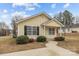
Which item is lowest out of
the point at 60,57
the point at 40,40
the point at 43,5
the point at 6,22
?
the point at 60,57

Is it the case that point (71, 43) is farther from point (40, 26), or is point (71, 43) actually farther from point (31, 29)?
point (31, 29)

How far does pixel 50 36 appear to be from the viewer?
877 centimetres

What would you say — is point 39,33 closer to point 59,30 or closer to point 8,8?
point 59,30

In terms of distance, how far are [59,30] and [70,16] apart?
0.59 meters

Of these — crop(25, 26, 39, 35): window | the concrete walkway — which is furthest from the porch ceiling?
the concrete walkway

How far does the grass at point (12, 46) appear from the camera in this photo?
8.34 metres

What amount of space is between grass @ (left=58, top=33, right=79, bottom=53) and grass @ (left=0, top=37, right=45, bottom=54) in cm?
68

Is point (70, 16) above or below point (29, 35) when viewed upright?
above

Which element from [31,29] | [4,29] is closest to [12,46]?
[4,29]

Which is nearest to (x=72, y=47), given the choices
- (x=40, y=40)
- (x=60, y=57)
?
(x=60, y=57)

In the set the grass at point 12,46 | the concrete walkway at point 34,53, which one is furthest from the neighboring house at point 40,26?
the concrete walkway at point 34,53

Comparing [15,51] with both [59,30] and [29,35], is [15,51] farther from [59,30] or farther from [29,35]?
[59,30]

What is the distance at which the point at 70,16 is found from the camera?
8.59 m

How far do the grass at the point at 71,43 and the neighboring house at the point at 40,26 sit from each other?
38cm
